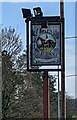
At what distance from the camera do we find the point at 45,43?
43.1 feet

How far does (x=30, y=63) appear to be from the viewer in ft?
43.9

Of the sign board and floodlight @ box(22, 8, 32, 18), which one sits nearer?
the sign board

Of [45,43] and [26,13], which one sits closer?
[45,43]

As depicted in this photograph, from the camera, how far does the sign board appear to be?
13195 millimetres

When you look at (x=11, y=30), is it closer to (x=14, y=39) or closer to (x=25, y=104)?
(x=14, y=39)

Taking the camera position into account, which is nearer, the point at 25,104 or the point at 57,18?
the point at 57,18

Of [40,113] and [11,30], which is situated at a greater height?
[11,30]

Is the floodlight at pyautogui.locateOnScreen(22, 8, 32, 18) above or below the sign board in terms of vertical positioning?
above

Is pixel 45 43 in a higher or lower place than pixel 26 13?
lower

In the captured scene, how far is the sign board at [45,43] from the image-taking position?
13195 millimetres

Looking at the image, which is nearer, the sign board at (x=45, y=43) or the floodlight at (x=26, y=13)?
the sign board at (x=45, y=43)

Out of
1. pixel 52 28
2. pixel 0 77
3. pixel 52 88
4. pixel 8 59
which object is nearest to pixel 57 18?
pixel 52 28

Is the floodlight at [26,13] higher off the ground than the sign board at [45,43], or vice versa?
the floodlight at [26,13]

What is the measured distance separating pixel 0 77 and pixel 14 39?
307 centimetres
